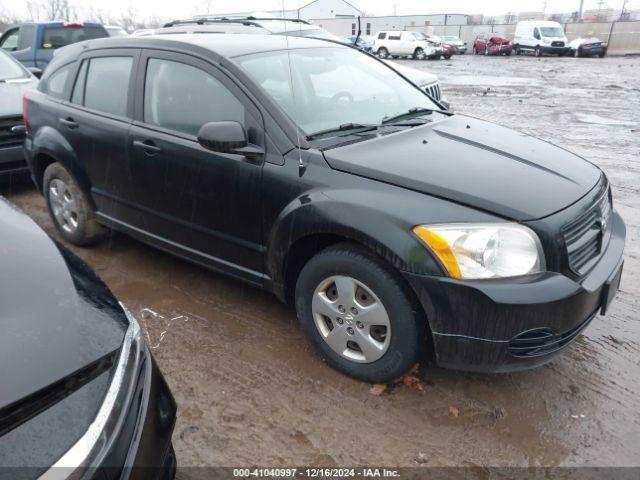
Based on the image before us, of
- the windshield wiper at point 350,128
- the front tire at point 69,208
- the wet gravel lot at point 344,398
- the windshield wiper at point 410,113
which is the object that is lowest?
the wet gravel lot at point 344,398

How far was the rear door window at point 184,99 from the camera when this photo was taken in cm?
311

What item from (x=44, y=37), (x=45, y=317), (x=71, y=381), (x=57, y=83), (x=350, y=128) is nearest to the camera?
(x=71, y=381)

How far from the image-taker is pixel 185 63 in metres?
3.31

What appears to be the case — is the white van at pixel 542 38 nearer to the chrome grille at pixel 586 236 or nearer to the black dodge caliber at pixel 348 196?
the black dodge caliber at pixel 348 196

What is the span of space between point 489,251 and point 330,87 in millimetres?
1684

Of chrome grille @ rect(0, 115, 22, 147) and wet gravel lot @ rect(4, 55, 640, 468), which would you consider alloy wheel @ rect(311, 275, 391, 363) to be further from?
chrome grille @ rect(0, 115, 22, 147)

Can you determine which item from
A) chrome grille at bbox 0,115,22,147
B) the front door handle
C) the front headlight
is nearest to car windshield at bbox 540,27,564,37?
chrome grille at bbox 0,115,22,147

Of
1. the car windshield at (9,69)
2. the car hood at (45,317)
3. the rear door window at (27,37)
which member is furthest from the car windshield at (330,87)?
the rear door window at (27,37)

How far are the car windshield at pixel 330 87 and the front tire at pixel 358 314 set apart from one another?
0.81 m

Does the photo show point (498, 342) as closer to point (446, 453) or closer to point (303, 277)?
point (446, 453)

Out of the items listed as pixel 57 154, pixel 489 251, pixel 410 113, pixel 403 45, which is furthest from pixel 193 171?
pixel 403 45

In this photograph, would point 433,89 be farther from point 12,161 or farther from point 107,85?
point 12,161

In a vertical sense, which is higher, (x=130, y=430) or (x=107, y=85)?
(x=107, y=85)

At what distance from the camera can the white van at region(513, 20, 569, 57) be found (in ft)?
106
